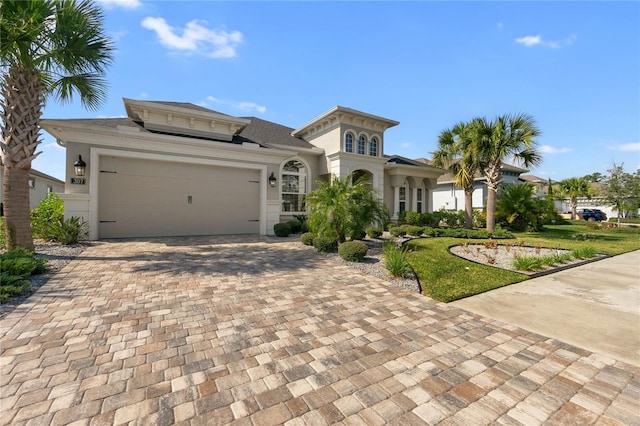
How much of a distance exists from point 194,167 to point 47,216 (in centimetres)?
498

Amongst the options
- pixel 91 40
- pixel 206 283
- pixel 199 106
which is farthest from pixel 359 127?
pixel 206 283

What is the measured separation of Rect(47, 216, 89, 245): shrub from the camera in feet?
27.4

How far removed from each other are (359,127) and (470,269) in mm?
10535

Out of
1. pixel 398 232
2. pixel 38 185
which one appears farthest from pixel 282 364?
pixel 38 185

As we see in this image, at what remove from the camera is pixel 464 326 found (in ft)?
12.3

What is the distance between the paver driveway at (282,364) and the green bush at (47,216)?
577cm

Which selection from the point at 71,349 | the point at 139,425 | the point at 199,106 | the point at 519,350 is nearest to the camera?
the point at 139,425

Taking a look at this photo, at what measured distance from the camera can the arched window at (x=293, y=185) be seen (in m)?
14.8

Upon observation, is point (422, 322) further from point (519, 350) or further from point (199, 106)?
point (199, 106)

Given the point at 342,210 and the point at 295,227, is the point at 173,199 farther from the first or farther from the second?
the point at 342,210

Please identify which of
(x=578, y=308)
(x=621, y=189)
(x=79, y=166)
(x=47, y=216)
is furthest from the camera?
(x=621, y=189)

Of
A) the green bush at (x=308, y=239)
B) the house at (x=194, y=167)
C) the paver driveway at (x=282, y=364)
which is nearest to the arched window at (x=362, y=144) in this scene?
the house at (x=194, y=167)

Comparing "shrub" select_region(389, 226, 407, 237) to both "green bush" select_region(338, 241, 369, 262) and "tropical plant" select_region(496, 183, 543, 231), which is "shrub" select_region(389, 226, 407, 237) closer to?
"green bush" select_region(338, 241, 369, 262)

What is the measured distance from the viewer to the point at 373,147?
16.2m
